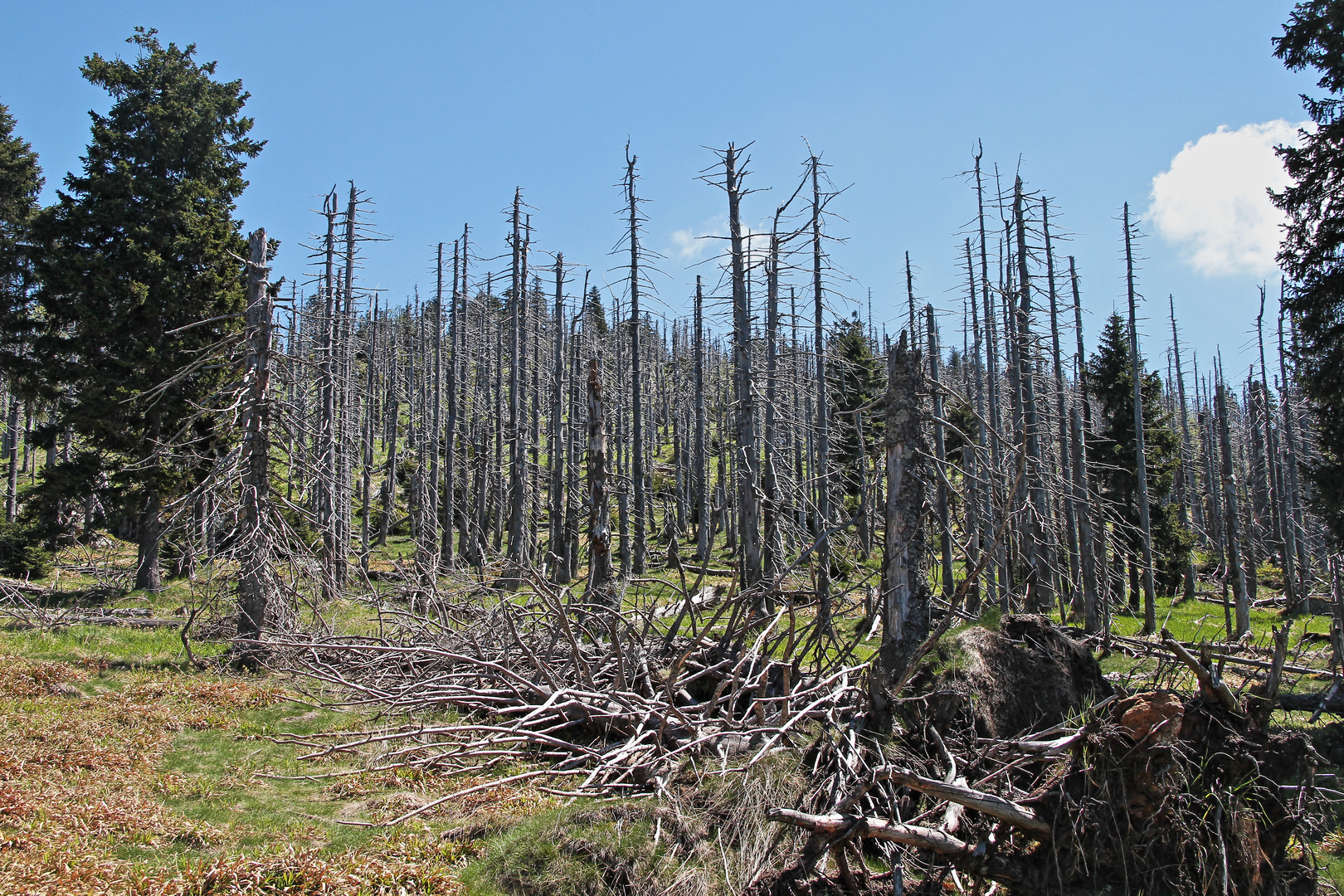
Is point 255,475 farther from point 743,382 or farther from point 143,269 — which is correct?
point 143,269

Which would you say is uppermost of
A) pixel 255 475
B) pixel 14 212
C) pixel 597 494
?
pixel 14 212

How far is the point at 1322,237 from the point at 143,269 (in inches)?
958

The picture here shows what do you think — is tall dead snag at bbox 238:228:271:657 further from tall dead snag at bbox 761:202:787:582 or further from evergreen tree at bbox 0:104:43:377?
evergreen tree at bbox 0:104:43:377

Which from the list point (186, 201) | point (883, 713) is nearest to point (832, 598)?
point (883, 713)

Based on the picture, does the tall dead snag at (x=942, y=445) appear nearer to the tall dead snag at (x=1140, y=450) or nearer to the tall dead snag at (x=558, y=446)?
the tall dead snag at (x=1140, y=450)

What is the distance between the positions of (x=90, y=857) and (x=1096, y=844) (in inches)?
248

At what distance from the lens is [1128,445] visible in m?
24.6

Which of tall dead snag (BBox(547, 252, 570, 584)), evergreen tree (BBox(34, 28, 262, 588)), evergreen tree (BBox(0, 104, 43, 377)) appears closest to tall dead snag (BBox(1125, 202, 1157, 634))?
tall dead snag (BBox(547, 252, 570, 584))

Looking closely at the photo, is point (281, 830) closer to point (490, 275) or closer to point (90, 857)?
point (90, 857)

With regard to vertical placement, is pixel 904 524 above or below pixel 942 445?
below

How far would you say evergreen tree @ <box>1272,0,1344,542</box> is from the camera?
36.8 feet

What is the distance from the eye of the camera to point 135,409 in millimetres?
17844

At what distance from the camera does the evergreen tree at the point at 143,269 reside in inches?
704

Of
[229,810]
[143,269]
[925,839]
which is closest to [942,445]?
[925,839]
